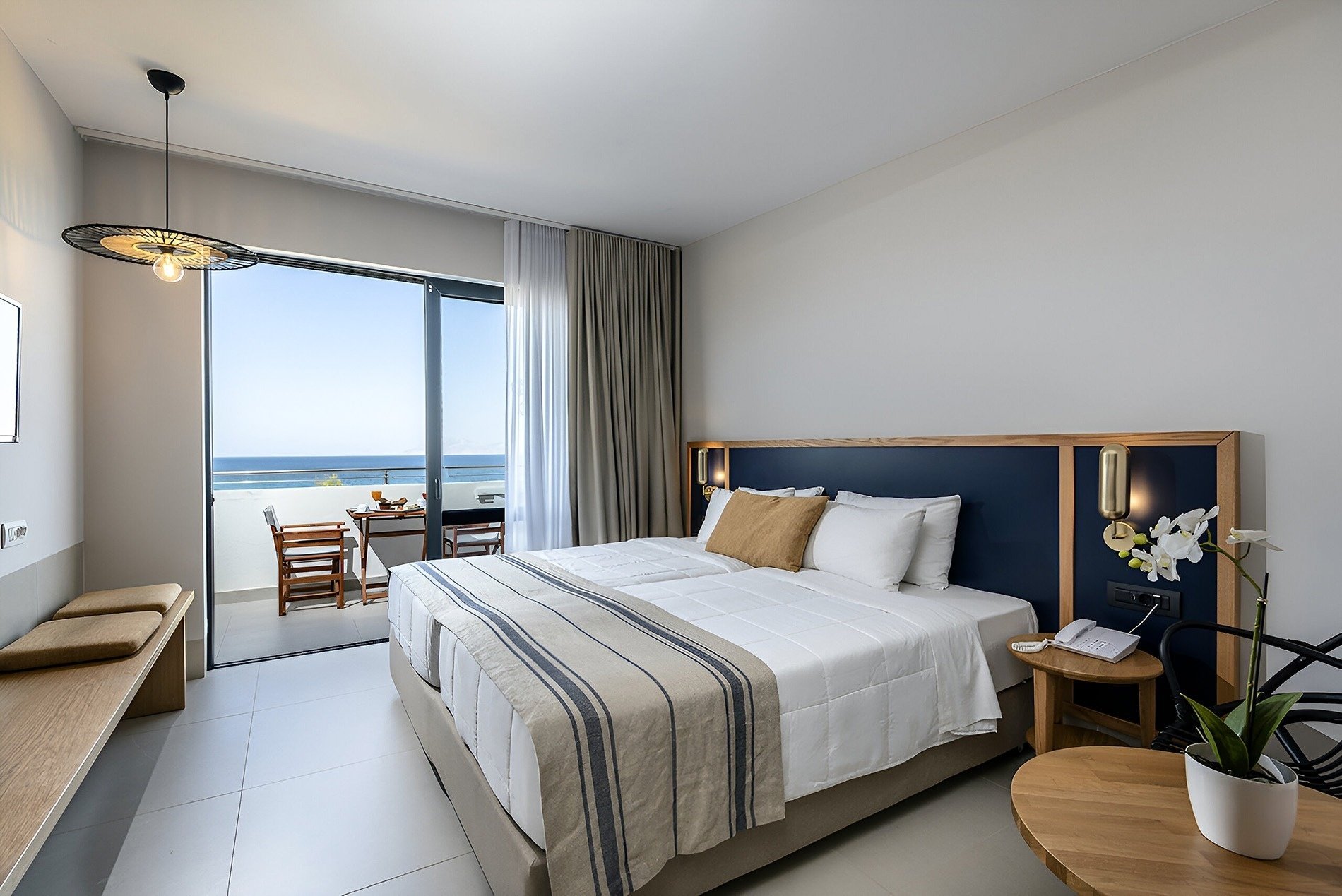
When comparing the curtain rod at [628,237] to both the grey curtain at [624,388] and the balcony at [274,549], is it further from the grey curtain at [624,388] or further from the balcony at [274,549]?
the balcony at [274,549]

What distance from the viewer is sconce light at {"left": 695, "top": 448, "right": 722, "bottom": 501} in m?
4.61

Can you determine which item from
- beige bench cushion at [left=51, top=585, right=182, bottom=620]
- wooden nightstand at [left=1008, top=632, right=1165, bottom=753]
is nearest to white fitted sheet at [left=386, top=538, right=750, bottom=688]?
beige bench cushion at [left=51, top=585, right=182, bottom=620]

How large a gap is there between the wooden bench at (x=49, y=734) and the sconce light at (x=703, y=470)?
Answer: 304 cm

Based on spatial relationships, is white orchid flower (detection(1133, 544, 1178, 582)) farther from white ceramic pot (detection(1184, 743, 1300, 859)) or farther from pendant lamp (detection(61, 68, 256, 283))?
pendant lamp (detection(61, 68, 256, 283))

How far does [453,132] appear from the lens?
306 centimetres

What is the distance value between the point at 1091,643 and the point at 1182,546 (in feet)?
3.53

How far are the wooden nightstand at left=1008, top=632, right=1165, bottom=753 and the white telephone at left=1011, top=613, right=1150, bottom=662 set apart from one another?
0.02 m

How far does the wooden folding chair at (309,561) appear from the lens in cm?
485

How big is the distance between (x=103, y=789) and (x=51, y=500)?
123cm

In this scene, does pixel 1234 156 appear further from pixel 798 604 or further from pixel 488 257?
pixel 488 257

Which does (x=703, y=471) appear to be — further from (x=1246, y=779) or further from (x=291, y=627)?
(x=1246, y=779)

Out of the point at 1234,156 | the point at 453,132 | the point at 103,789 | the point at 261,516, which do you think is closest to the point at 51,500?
the point at 103,789

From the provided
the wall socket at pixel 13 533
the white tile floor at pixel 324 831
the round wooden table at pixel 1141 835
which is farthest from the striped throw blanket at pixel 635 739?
the wall socket at pixel 13 533

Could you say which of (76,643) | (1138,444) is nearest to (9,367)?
(76,643)
